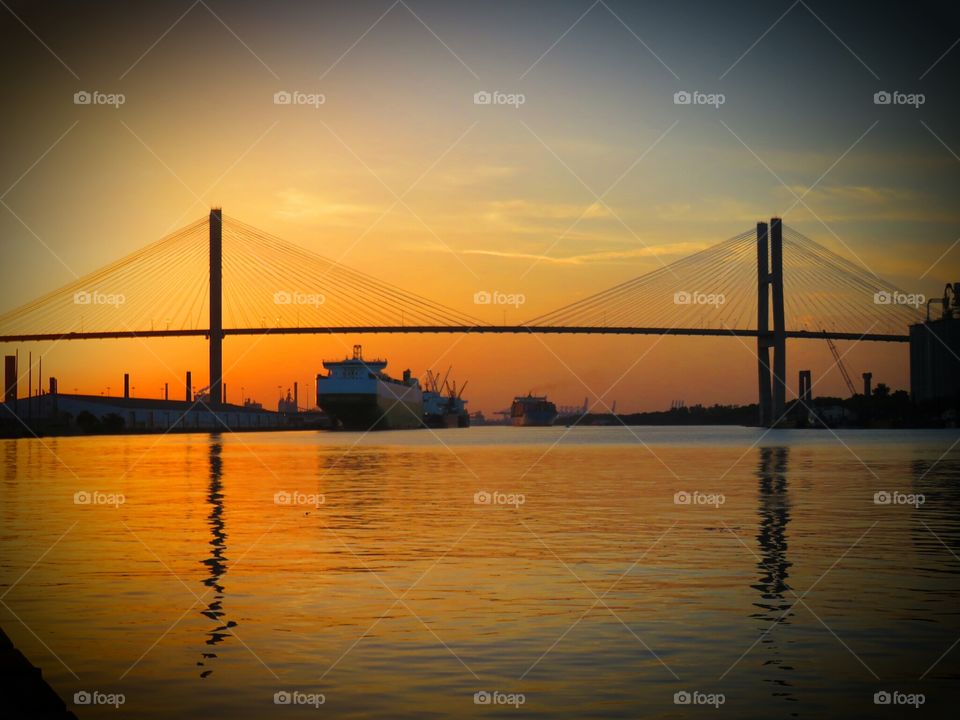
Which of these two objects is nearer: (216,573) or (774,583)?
(774,583)

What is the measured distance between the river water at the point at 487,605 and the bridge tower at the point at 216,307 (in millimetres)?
82334

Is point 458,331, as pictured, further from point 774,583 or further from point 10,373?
point 774,583

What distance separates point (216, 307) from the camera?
382 feet

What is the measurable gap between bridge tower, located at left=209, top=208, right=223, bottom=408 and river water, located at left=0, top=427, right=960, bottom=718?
270 ft

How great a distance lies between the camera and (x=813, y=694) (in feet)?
35.7

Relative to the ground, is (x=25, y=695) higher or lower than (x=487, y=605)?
higher

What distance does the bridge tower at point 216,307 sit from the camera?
114 m

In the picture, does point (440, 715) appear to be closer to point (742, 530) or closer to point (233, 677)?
point (233, 677)

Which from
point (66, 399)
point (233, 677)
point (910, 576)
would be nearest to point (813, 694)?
point (233, 677)

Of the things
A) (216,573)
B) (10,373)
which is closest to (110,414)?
(10,373)

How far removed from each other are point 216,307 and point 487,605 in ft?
342

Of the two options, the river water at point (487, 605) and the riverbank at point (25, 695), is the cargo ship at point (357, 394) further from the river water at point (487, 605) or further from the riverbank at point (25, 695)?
the riverbank at point (25, 695)

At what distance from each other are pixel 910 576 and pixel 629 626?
6.15m

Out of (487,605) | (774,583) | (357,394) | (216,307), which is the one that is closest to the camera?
(487,605)
